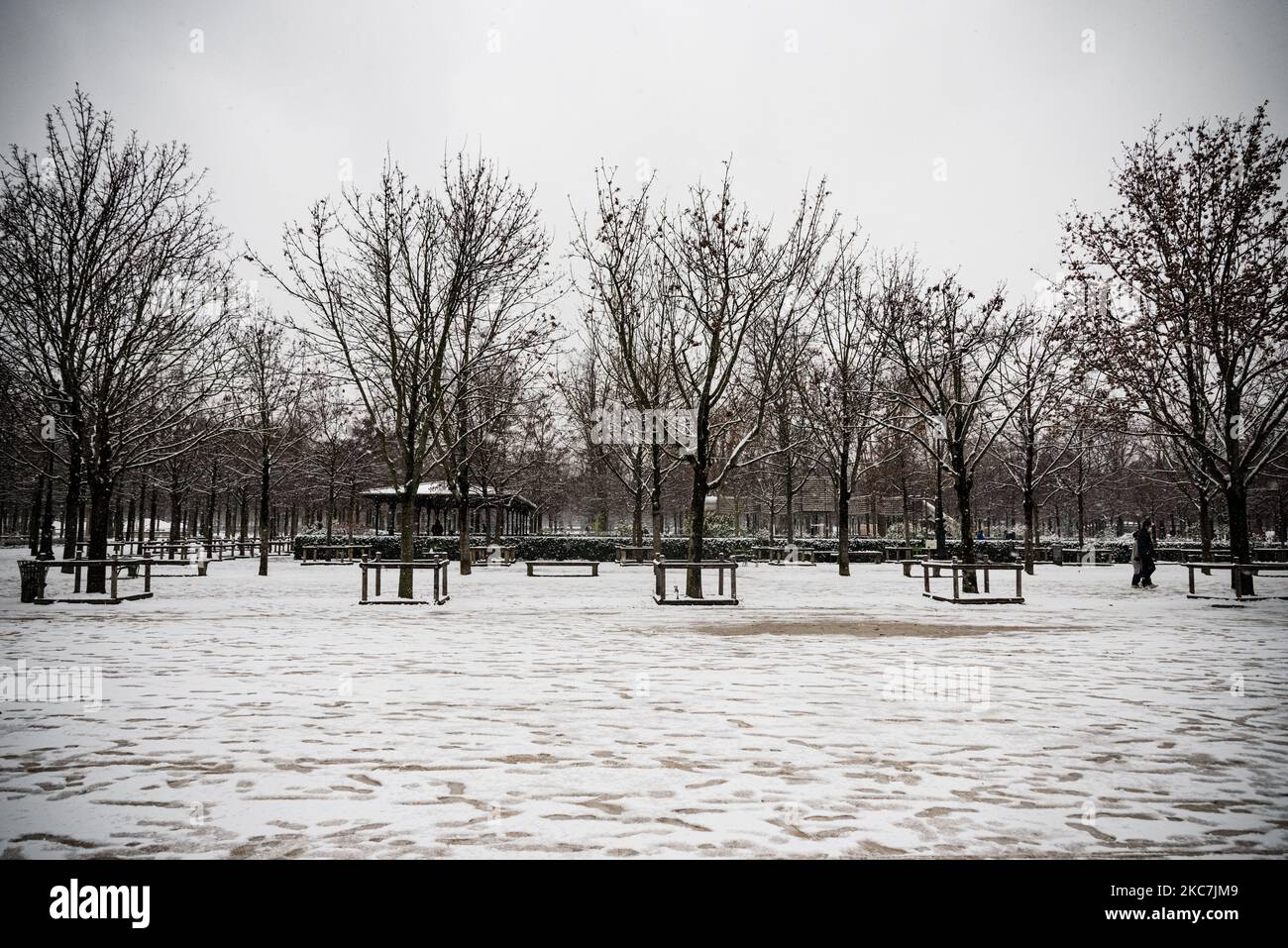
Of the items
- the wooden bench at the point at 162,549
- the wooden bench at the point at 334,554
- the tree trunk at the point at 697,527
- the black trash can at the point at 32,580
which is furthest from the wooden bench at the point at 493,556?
the black trash can at the point at 32,580

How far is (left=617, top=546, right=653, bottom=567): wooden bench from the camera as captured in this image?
31413 millimetres

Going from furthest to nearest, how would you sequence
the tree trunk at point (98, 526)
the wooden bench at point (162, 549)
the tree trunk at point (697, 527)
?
1. the wooden bench at point (162, 549)
2. the tree trunk at point (98, 526)
3. the tree trunk at point (697, 527)

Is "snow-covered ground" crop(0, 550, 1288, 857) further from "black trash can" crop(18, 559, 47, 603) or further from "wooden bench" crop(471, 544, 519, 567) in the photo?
"wooden bench" crop(471, 544, 519, 567)

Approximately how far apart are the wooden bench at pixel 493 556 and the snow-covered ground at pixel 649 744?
2166cm

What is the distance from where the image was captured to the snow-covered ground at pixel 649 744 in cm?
371

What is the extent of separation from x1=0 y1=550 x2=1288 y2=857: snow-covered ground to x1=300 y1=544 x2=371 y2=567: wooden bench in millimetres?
21742

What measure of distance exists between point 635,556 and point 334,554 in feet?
46.7

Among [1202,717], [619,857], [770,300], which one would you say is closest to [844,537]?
[770,300]

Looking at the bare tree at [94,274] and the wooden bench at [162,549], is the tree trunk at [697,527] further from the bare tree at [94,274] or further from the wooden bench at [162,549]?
the wooden bench at [162,549]

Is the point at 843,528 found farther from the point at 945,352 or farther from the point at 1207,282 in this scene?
the point at 1207,282

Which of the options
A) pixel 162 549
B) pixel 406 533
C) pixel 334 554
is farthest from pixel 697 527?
pixel 162 549

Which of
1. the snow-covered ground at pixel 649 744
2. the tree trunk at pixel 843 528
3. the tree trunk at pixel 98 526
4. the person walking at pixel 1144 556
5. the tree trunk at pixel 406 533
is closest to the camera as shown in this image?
the snow-covered ground at pixel 649 744

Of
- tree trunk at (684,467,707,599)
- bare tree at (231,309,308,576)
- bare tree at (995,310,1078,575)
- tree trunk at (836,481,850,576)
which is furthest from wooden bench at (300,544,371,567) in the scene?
bare tree at (995,310,1078,575)

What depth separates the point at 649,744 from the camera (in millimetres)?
5320
